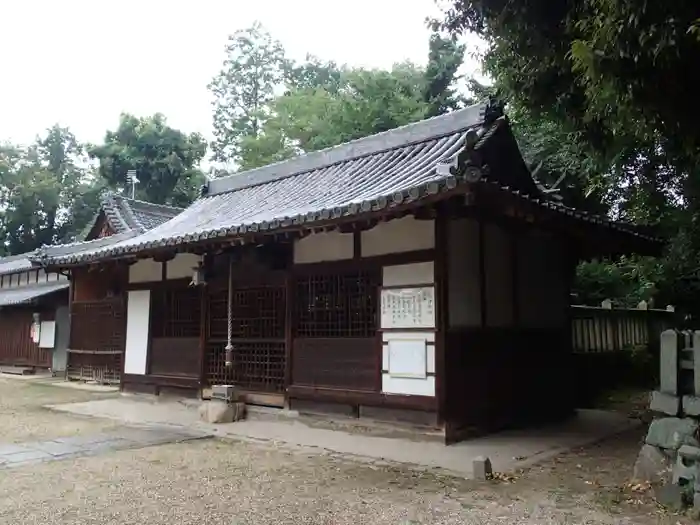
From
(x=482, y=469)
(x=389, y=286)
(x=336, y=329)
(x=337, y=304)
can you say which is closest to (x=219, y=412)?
(x=336, y=329)

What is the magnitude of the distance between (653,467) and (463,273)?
3289mm

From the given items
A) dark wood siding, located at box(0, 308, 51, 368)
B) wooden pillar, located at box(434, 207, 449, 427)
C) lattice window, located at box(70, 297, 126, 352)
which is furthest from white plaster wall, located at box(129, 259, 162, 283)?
dark wood siding, located at box(0, 308, 51, 368)

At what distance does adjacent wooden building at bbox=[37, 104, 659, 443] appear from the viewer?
24.6 feet

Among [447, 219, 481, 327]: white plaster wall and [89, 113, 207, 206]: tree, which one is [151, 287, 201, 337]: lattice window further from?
[89, 113, 207, 206]: tree

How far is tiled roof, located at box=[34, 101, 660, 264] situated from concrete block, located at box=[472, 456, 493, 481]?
2.66 m

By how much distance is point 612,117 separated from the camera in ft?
17.9

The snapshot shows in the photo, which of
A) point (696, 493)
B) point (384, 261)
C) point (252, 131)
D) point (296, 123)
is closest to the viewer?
point (696, 493)

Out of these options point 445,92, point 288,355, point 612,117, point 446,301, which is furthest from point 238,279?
point 445,92

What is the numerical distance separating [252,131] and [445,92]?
721 inches

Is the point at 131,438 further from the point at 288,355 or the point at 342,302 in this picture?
the point at 342,302

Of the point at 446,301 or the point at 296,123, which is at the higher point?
the point at 296,123

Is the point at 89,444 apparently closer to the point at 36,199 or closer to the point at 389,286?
the point at 389,286

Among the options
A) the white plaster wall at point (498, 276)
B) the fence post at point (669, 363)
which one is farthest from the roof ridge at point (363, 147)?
the fence post at point (669, 363)

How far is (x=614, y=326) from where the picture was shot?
1277 centimetres
